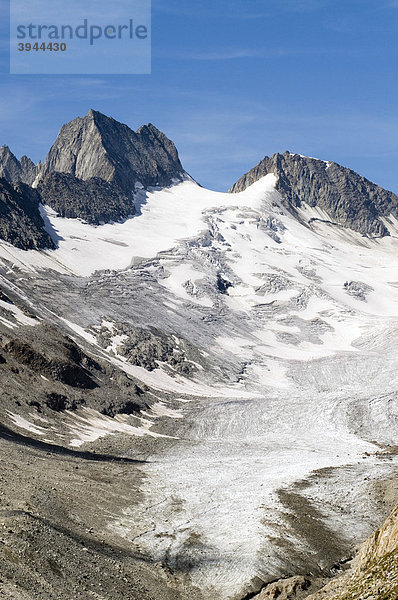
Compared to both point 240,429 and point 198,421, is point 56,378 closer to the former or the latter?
point 198,421

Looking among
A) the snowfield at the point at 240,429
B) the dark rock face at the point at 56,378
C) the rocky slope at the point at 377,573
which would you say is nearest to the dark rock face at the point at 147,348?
the snowfield at the point at 240,429

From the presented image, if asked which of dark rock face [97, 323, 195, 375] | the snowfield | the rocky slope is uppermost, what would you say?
the rocky slope

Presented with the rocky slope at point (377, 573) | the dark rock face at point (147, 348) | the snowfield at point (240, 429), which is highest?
the rocky slope at point (377, 573)

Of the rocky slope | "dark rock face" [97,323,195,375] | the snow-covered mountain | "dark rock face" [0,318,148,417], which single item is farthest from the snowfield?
the rocky slope

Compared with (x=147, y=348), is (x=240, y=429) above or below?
below

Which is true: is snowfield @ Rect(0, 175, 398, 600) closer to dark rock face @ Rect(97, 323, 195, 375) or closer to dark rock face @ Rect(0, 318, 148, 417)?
dark rock face @ Rect(97, 323, 195, 375)

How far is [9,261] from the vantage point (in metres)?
177

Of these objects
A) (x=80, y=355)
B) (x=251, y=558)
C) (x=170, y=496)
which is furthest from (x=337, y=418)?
(x=251, y=558)

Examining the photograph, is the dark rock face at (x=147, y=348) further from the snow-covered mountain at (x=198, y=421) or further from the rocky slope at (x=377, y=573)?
the rocky slope at (x=377, y=573)

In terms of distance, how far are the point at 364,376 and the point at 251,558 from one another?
109825mm

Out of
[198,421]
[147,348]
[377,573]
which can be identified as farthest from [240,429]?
[377,573]

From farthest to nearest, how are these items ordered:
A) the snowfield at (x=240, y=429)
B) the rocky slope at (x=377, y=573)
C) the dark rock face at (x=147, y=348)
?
the dark rock face at (x=147, y=348)
the snowfield at (x=240, y=429)
the rocky slope at (x=377, y=573)

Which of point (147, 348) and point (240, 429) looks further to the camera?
point (147, 348)

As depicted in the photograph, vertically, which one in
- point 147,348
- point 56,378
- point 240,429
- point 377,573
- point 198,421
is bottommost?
point 240,429
